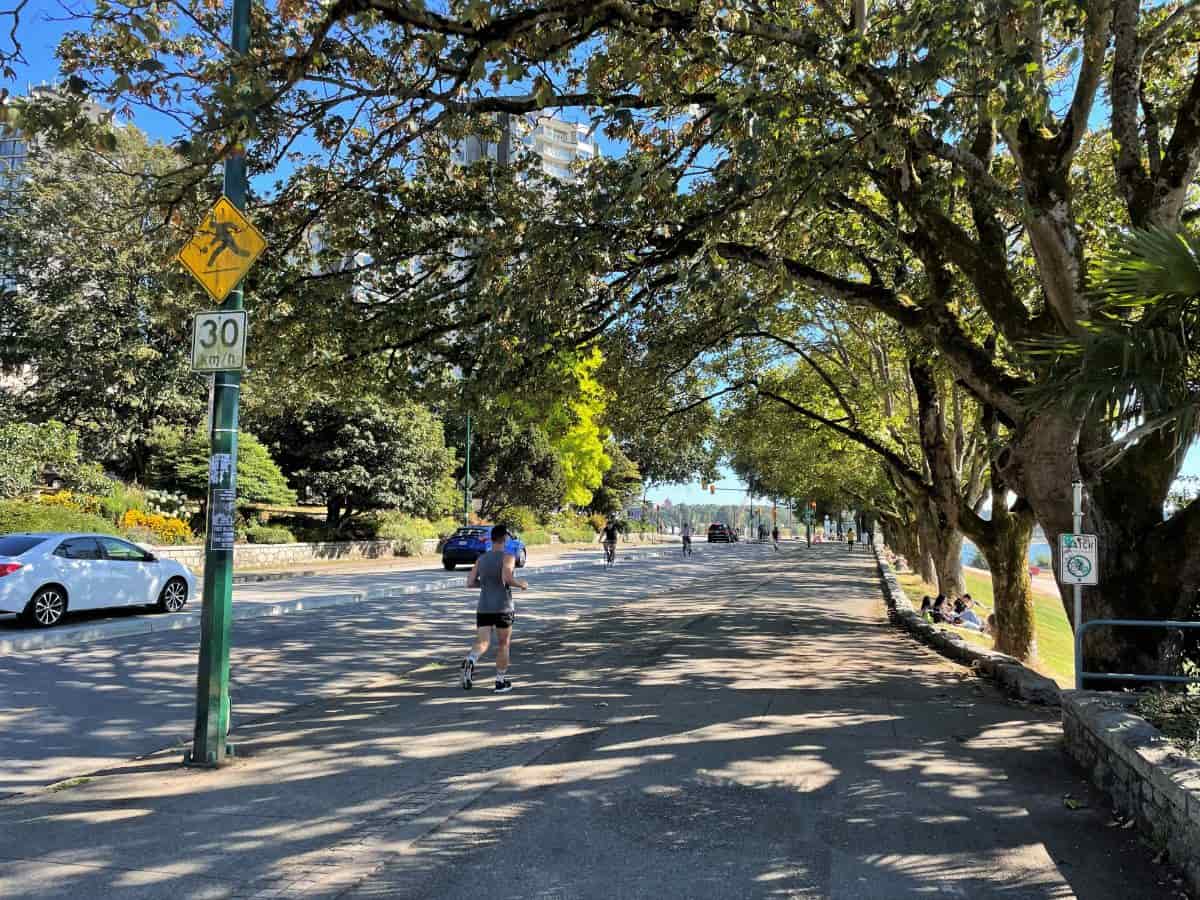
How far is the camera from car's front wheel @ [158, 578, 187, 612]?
14.9 meters

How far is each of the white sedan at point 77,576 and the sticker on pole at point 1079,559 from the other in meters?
13.2

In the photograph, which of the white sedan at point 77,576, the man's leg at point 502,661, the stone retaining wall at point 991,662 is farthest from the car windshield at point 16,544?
the stone retaining wall at point 991,662

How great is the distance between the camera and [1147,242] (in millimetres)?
5105

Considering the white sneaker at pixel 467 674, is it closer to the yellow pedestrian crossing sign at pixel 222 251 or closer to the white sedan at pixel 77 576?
the yellow pedestrian crossing sign at pixel 222 251

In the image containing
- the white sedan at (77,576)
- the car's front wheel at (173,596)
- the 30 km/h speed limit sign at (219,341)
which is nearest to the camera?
the 30 km/h speed limit sign at (219,341)

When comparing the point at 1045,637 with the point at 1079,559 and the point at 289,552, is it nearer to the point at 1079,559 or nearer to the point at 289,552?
the point at 1079,559

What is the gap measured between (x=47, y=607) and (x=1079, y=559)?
13372mm

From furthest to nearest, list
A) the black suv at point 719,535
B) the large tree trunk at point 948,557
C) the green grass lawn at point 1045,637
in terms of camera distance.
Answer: the black suv at point 719,535
the large tree trunk at point 948,557
the green grass lawn at point 1045,637

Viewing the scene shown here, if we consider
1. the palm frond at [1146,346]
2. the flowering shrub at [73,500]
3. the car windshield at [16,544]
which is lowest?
the car windshield at [16,544]

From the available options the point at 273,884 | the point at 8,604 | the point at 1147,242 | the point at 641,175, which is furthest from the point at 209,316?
the point at 8,604

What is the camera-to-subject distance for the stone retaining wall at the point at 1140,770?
13.7 feet

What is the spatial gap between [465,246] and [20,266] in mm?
25147

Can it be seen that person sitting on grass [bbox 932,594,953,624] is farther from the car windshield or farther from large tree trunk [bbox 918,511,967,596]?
the car windshield

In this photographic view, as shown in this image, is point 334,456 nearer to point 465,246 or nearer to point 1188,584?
point 465,246
